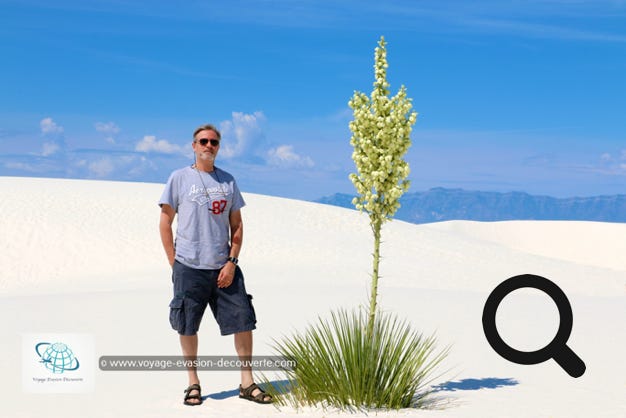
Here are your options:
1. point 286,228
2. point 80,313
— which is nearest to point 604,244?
point 286,228

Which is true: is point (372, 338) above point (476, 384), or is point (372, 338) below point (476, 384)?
above

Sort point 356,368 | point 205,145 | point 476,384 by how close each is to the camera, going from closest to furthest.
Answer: point 356,368 < point 205,145 < point 476,384

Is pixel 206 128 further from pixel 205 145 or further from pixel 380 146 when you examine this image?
pixel 380 146

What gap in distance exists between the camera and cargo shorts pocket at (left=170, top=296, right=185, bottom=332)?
245 inches

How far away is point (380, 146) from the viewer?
6.20m

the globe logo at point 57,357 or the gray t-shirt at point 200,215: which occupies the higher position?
the gray t-shirt at point 200,215

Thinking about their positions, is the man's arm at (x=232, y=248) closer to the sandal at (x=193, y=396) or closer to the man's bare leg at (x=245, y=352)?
the man's bare leg at (x=245, y=352)

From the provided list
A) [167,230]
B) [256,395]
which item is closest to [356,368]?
[256,395]

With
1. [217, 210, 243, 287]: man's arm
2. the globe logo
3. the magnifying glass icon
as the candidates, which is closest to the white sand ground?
the magnifying glass icon

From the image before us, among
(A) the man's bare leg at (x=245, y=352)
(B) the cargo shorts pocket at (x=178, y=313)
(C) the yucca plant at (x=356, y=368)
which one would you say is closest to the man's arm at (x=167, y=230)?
(B) the cargo shorts pocket at (x=178, y=313)

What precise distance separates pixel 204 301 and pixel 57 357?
5.77 feet

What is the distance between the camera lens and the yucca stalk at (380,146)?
6125 millimetres

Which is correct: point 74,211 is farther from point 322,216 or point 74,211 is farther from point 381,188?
point 381,188

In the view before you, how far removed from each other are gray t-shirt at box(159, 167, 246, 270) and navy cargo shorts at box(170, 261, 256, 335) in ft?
0.30
